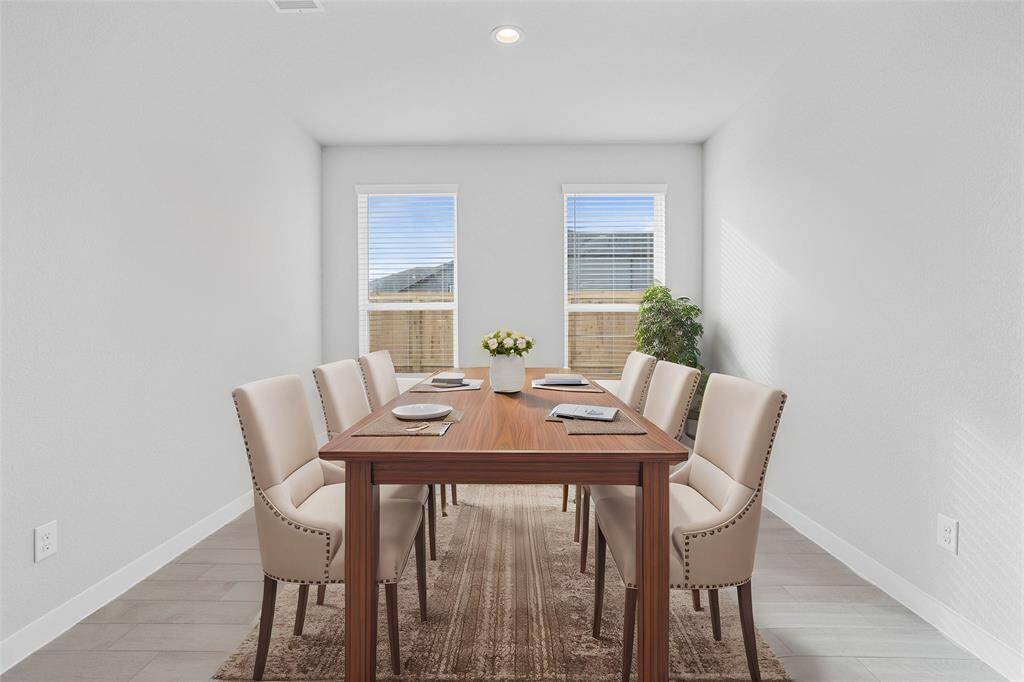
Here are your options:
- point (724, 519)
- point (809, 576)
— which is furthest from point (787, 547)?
point (724, 519)

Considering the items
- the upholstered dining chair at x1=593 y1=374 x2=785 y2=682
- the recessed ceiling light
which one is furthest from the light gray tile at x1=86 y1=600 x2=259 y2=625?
the recessed ceiling light

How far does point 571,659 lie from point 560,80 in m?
3.21

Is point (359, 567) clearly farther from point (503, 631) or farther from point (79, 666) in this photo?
point (79, 666)

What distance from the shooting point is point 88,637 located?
1916 millimetres

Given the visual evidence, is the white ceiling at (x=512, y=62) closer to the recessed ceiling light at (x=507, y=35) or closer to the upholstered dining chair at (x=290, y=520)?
the recessed ceiling light at (x=507, y=35)

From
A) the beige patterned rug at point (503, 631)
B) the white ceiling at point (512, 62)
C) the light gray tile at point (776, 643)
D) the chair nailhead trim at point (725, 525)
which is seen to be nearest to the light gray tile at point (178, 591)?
the beige patterned rug at point (503, 631)

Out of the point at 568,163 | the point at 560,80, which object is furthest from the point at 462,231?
the point at 560,80

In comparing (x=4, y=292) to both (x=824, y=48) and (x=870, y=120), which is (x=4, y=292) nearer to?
(x=870, y=120)

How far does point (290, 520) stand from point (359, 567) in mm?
250

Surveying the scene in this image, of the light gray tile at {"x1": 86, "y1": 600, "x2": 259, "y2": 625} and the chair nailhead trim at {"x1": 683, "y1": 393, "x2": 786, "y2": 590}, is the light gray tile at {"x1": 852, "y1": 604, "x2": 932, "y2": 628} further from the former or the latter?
the light gray tile at {"x1": 86, "y1": 600, "x2": 259, "y2": 625}

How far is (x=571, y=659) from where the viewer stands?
5.76ft

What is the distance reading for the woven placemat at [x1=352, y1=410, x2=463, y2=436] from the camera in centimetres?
158

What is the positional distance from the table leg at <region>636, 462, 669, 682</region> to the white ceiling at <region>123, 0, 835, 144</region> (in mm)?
2422

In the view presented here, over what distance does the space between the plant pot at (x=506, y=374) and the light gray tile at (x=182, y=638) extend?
136 centimetres
